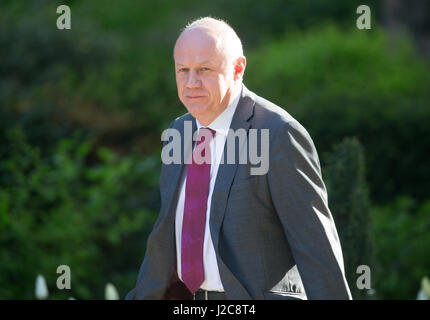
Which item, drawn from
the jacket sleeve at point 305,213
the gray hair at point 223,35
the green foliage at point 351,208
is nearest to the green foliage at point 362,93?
the green foliage at point 351,208

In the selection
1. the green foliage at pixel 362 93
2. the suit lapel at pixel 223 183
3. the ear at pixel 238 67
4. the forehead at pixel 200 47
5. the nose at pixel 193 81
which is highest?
the green foliage at pixel 362 93

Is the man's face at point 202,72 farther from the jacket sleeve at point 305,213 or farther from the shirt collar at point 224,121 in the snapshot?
the jacket sleeve at point 305,213

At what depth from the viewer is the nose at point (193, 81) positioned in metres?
3.03

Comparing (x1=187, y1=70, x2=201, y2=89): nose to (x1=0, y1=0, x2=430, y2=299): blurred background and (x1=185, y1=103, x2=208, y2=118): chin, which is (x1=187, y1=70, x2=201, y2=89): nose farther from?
(x1=0, y1=0, x2=430, y2=299): blurred background

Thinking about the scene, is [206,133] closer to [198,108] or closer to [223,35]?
[198,108]

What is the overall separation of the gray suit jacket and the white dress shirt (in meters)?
0.08

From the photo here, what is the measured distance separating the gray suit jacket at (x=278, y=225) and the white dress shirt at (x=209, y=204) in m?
0.08

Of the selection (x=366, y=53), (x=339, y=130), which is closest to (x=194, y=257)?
(x=339, y=130)

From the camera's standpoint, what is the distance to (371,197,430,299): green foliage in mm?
6617

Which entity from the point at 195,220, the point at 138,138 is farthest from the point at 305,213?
the point at 138,138

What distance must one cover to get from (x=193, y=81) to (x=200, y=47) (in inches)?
5.5

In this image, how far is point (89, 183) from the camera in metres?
8.01

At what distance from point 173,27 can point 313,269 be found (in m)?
11.4

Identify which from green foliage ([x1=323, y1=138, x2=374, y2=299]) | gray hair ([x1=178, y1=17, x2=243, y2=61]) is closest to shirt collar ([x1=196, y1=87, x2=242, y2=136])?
gray hair ([x1=178, y1=17, x2=243, y2=61])
